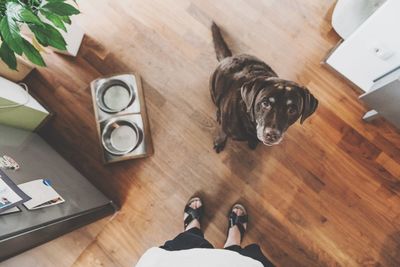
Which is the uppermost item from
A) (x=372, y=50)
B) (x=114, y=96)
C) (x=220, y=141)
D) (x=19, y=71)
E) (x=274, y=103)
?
(x=372, y=50)

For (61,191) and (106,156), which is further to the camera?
(106,156)

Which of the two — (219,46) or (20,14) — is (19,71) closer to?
(20,14)

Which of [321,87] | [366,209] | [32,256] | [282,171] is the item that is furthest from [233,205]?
[32,256]

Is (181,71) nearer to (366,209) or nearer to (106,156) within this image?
(106,156)

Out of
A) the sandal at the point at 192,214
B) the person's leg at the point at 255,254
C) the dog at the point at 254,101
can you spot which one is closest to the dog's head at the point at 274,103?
the dog at the point at 254,101

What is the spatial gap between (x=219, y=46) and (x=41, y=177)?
1.09 m

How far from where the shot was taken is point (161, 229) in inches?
67.9

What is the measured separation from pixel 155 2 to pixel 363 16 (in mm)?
1113

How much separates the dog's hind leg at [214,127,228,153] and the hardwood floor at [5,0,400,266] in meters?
0.04

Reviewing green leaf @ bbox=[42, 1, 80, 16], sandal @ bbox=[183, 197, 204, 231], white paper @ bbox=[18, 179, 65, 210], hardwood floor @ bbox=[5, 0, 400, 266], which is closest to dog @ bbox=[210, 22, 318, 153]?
hardwood floor @ bbox=[5, 0, 400, 266]

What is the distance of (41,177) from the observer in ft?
4.51

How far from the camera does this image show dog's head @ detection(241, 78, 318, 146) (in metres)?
1.21

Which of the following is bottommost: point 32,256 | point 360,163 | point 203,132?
point 32,256

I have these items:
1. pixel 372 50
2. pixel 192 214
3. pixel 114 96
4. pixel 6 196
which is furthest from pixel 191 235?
pixel 372 50
